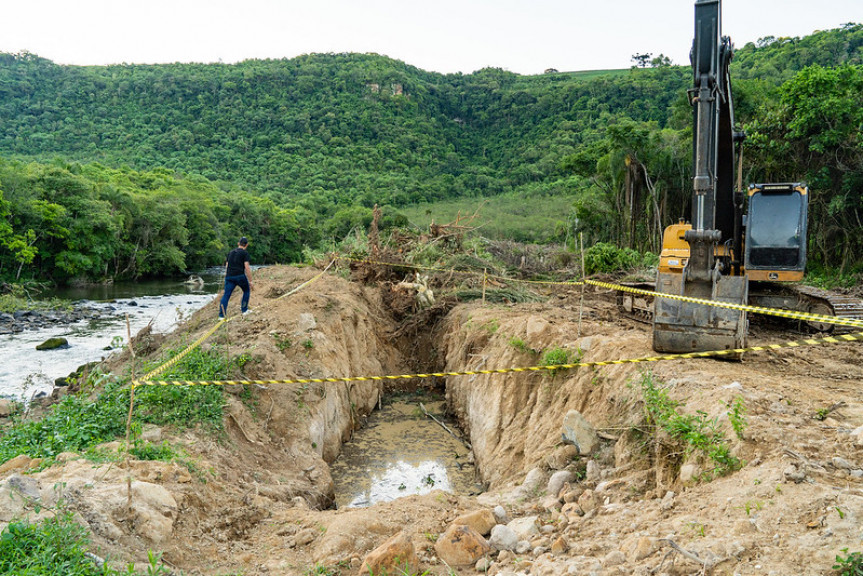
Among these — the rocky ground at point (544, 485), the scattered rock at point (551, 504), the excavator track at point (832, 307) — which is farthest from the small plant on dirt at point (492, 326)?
the excavator track at point (832, 307)

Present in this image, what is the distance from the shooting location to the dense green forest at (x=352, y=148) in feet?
67.3

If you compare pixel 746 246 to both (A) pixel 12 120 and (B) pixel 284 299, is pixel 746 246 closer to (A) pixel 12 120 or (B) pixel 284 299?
(B) pixel 284 299

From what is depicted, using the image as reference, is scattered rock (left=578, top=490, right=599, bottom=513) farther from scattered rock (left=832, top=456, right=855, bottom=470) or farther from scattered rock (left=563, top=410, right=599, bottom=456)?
scattered rock (left=832, top=456, right=855, bottom=470)

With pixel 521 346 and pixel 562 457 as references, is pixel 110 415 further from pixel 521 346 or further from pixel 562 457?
pixel 521 346

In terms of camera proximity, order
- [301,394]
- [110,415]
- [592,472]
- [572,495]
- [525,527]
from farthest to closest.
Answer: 1. [301,394]
2. [110,415]
3. [592,472]
4. [572,495]
5. [525,527]

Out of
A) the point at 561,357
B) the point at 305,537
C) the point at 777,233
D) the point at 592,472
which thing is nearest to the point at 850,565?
the point at 592,472

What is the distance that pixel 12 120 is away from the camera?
234 ft

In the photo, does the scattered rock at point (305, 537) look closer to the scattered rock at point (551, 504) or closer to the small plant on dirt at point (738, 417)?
the scattered rock at point (551, 504)

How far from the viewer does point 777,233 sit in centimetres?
930

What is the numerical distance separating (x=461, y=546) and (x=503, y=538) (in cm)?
37

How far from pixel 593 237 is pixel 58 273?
1399 inches

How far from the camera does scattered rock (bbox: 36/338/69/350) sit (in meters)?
16.7

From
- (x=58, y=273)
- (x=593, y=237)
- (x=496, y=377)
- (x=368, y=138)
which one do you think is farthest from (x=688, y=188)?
(x=368, y=138)

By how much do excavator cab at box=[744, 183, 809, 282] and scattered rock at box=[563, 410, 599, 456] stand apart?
533 centimetres
